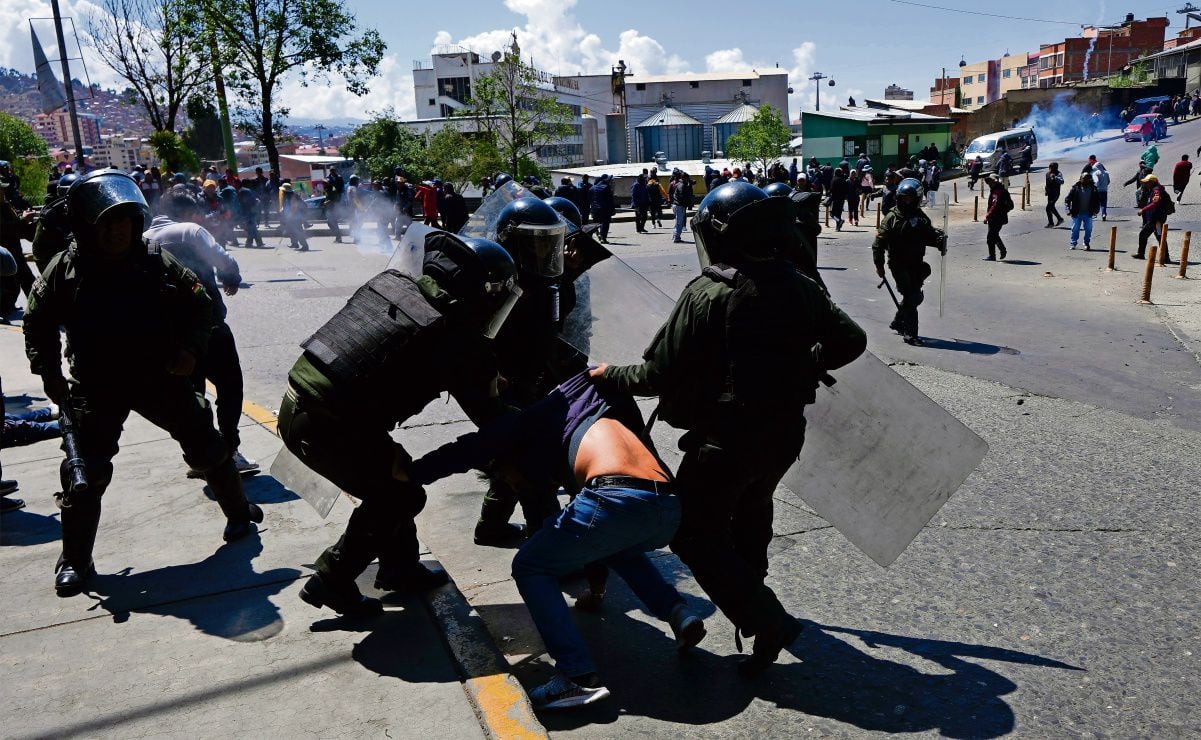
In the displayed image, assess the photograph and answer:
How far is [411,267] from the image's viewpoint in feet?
13.5

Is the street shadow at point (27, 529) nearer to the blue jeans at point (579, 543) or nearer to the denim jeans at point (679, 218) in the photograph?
the blue jeans at point (579, 543)

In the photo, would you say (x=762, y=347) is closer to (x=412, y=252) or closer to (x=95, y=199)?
(x=412, y=252)

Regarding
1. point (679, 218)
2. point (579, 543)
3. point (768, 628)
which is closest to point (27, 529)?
point (579, 543)

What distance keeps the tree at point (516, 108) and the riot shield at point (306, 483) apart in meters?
36.7

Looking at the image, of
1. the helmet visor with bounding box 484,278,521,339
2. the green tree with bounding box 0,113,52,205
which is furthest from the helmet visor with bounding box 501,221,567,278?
the green tree with bounding box 0,113,52,205

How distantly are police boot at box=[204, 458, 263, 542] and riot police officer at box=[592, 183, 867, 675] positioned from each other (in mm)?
2171

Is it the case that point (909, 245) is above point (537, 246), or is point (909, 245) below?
below

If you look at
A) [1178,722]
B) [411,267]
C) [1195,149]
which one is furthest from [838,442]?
[1195,149]

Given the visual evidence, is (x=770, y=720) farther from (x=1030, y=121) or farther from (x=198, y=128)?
(x=198, y=128)

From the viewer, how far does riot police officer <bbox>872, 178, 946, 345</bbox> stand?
32.1 feet

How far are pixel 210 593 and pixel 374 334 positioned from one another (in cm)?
154

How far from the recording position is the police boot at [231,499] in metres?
4.37

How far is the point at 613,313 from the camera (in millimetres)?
4406

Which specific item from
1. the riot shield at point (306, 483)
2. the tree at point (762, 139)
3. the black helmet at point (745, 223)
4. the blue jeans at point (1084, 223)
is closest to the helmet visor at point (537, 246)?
the black helmet at point (745, 223)
